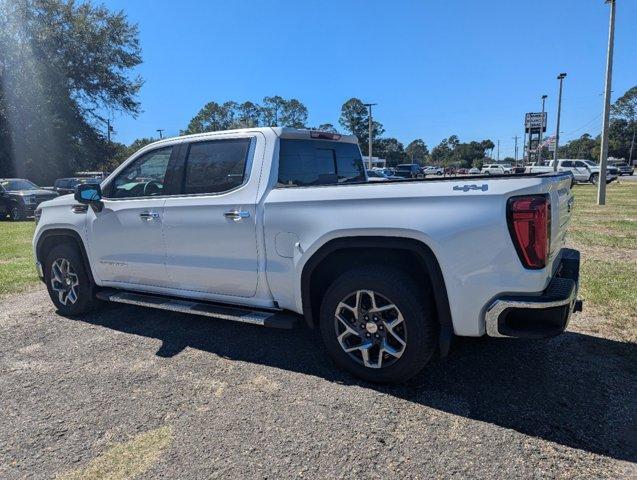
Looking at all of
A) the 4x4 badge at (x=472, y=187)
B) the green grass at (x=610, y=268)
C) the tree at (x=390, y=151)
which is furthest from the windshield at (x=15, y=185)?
the tree at (x=390, y=151)

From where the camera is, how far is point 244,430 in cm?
299

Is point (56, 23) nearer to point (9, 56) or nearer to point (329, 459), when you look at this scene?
point (9, 56)

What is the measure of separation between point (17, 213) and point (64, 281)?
15764mm

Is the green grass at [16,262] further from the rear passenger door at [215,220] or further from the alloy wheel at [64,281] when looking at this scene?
the rear passenger door at [215,220]

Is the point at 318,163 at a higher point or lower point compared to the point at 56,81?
lower

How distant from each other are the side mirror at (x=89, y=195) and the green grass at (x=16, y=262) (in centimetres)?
301

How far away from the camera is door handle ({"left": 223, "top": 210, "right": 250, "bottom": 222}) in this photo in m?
3.82

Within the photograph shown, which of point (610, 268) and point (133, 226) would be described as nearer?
point (133, 226)

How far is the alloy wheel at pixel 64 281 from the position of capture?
5246mm

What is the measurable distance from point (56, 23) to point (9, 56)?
3786 mm

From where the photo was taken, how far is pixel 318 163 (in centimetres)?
448

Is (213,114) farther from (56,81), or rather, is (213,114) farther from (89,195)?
(89,195)

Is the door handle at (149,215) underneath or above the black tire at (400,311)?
above

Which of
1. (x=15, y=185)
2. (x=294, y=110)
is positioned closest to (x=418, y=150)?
(x=294, y=110)
